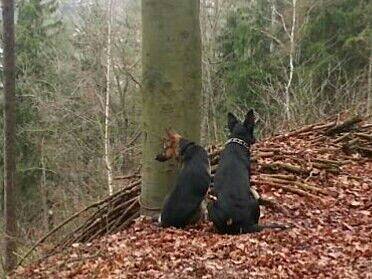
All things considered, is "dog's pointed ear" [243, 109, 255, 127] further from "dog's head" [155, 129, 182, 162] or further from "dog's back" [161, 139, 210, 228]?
"dog's head" [155, 129, 182, 162]

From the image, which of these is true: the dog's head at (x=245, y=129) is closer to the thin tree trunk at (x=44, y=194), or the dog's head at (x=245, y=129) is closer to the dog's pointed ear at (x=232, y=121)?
the dog's pointed ear at (x=232, y=121)

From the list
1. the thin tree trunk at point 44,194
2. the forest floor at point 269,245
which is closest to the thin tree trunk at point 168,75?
the forest floor at point 269,245

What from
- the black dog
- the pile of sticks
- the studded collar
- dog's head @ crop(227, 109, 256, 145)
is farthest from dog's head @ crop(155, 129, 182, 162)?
the pile of sticks

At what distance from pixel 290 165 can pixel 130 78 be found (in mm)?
16295

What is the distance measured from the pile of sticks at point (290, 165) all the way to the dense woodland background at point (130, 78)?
11220 millimetres

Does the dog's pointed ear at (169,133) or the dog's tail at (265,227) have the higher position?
the dog's pointed ear at (169,133)

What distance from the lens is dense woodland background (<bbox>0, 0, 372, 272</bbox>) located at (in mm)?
24141

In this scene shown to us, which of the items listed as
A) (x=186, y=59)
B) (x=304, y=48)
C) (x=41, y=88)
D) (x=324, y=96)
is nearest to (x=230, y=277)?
(x=186, y=59)

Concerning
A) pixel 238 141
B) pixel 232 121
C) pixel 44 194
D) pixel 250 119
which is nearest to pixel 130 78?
pixel 44 194

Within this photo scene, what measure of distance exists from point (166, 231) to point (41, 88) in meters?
24.4

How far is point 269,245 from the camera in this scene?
567 centimetres

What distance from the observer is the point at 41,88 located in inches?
1153

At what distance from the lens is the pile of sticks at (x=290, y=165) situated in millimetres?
7492

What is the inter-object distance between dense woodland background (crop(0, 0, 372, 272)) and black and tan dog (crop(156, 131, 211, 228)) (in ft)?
50.4
